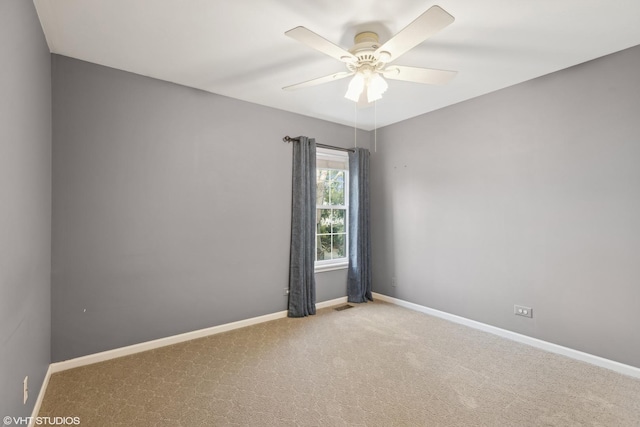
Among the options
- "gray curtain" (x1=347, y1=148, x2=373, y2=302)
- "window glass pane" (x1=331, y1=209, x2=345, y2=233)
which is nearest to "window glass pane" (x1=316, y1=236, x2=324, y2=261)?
"window glass pane" (x1=331, y1=209, x2=345, y2=233)

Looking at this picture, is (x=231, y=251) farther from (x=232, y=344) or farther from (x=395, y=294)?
(x=395, y=294)

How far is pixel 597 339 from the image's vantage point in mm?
2691

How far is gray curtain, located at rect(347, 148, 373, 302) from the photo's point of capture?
4.49 meters

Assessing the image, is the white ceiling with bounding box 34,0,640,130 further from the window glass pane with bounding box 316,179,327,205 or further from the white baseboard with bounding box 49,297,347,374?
the white baseboard with bounding box 49,297,347,374

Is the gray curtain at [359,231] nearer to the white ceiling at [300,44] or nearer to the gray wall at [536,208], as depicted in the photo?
the gray wall at [536,208]

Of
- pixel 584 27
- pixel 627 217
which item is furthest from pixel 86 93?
pixel 627 217

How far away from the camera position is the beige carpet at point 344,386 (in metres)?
1.99

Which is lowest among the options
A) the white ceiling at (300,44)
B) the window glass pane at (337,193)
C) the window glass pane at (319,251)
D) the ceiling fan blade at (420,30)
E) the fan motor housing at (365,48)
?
the window glass pane at (319,251)

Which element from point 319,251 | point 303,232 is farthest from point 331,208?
point 303,232

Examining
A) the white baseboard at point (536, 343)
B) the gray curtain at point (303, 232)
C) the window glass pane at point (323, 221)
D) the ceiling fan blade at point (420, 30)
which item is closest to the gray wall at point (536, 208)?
the white baseboard at point (536, 343)

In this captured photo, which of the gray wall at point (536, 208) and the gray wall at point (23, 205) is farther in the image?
the gray wall at point (536, 208)

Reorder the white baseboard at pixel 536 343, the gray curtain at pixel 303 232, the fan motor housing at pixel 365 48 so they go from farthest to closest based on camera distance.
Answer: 1. the gray curtain at pixel 303 232
2. the white baseboard at pixel 536 343
3. the fan motor housing at pixel 365 48

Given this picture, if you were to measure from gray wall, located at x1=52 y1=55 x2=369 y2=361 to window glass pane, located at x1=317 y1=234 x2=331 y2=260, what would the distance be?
2.19 feet

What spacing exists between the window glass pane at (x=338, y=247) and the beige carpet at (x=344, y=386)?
153cm
